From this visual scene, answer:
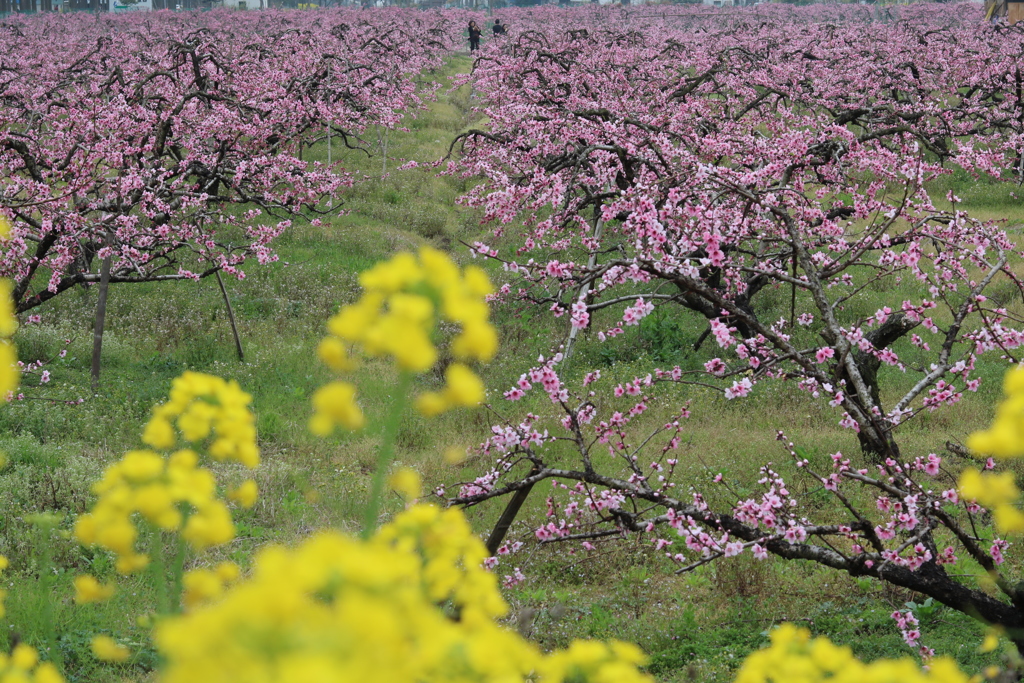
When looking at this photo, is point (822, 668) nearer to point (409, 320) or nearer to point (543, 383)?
point (409, 320)

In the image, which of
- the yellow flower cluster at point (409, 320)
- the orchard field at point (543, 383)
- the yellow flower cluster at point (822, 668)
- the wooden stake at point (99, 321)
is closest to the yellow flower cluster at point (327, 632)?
the orchard field at point (543, 383)

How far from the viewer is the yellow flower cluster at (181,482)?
80.1 inches

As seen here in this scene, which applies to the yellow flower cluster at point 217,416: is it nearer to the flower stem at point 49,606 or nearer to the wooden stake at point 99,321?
the flower stem at point 49,606

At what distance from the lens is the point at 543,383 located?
6.15 meters

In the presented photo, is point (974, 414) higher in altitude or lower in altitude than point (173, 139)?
lower

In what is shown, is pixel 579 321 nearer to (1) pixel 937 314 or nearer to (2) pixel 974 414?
(2) pixel 974 414

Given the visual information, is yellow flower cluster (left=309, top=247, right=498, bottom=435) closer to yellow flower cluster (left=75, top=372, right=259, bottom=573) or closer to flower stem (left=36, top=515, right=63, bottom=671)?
yellow flower cluster (left=75, top=372, right=259, bottom=573)

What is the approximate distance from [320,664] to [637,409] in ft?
20.2

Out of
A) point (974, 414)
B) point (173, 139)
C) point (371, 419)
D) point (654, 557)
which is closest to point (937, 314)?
point (974, 414)

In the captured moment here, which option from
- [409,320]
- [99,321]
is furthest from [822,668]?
[99,321]

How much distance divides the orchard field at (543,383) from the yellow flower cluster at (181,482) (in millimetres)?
15

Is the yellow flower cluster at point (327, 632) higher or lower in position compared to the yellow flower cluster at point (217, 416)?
lower

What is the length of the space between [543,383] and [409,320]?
185 inches

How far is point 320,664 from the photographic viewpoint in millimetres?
1034
